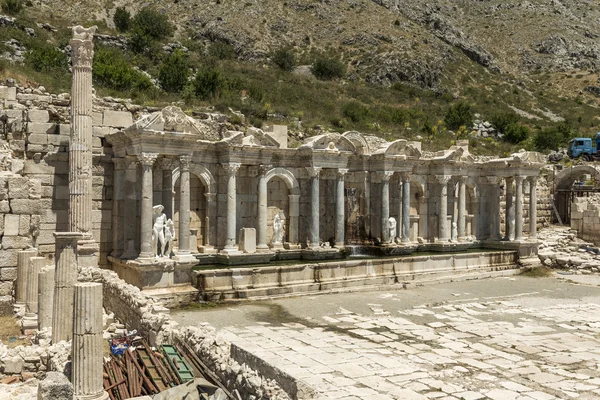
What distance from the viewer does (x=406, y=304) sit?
16.1 m

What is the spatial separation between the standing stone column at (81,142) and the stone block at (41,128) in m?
1.78

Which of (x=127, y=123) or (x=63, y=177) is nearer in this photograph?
(x=63, y=177)

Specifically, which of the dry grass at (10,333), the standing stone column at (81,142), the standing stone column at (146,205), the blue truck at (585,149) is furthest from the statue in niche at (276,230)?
the blue truck at (585,149)

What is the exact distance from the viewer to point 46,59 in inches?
1435

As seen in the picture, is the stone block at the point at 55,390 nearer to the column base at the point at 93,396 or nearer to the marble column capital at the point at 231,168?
the column base at the point at 93,396

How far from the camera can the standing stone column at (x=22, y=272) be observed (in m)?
13.1

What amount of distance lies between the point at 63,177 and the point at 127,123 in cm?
262

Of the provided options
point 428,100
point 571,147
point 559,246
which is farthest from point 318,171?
point 428,100

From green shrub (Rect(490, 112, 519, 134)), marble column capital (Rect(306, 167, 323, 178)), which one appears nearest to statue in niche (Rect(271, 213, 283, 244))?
marble column capital (Rect(306, 167, 323, 178))

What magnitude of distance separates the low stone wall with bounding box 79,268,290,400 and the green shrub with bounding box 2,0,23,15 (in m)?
44.6

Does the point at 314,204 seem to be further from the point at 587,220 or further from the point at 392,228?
the point at 587,220

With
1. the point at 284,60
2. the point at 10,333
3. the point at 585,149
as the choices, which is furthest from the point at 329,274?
the point at 284,60

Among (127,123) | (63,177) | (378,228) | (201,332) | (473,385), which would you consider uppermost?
(127,123)

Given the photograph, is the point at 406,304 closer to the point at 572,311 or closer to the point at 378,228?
the point at 572,311
